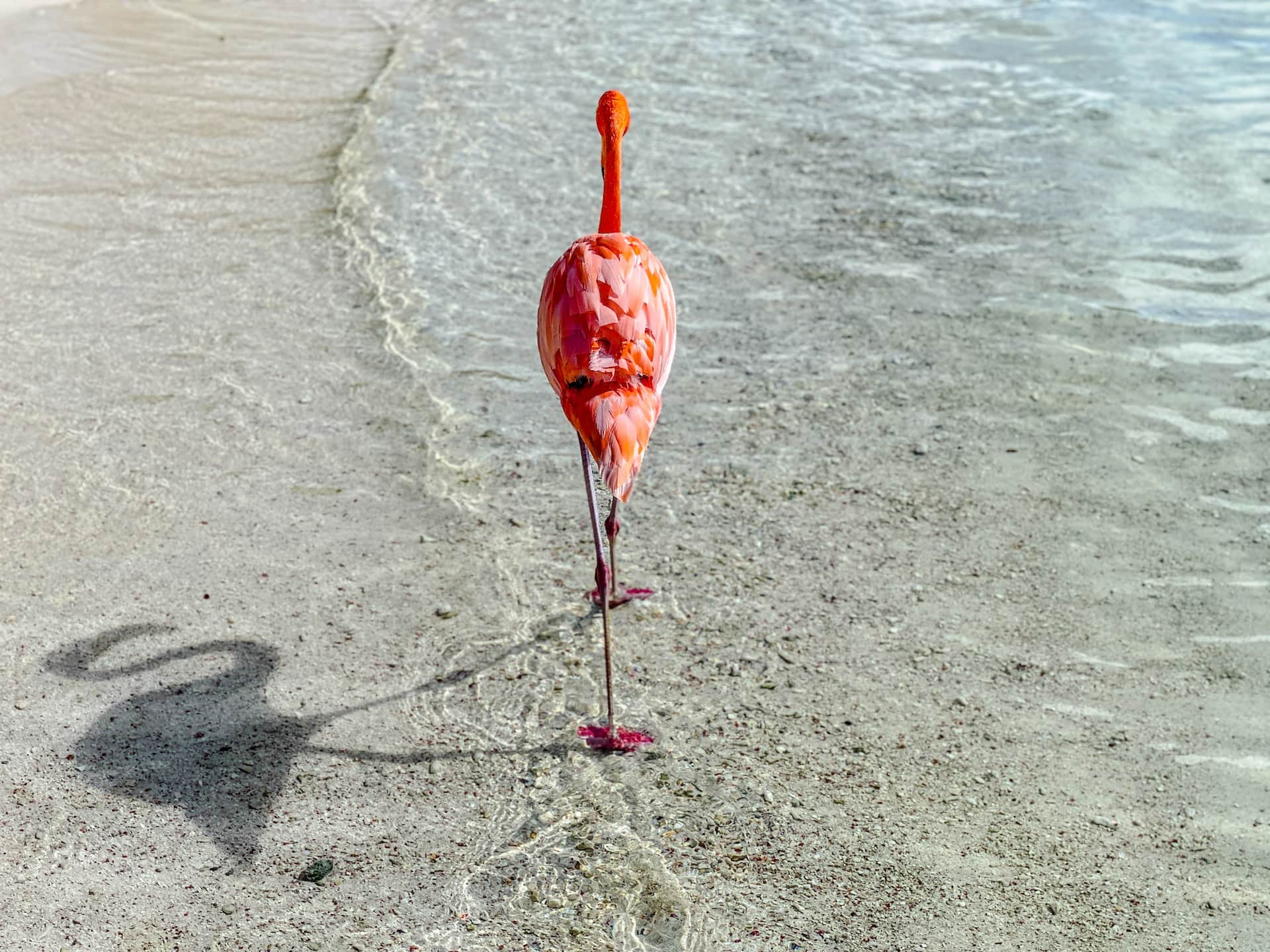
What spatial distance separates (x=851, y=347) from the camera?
21.8 feet

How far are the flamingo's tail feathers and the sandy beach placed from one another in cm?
104

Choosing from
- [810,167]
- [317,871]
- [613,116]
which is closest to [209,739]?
[317,871]

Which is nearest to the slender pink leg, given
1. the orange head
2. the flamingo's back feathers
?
the flamingo's back feathers

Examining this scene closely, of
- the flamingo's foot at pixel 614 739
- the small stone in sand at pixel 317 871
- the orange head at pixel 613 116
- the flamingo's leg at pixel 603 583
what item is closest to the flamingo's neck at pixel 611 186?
the orange head at pixel 613 116

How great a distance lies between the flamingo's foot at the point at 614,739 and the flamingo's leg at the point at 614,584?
660 mm

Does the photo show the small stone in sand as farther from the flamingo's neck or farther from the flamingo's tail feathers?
the flamingo's neck

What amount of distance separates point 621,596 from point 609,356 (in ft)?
3.95

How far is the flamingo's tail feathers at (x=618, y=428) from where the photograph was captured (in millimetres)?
3719

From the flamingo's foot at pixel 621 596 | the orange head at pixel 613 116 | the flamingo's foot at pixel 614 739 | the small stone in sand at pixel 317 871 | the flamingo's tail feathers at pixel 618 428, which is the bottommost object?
the small stone in sand at pixel 317 871

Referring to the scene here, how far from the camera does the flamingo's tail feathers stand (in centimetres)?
372

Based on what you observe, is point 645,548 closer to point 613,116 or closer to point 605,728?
point 605,728

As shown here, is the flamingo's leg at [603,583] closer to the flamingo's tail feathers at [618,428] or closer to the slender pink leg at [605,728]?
the slender pink leg at [605,728]

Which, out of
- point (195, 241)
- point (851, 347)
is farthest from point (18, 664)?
point (851, 347)

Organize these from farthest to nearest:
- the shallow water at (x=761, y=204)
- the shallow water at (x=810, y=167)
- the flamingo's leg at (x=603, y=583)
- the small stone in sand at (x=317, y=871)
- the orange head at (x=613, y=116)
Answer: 1. the shallow water at (x=810, y=167)
2. the shallow water at (x=761, y=204)
3. the orange head at (x=613, y=116)
4. the flamingo's leg at (x=603, y=583)
5. the small stone in sand at (x=317, y=871)
